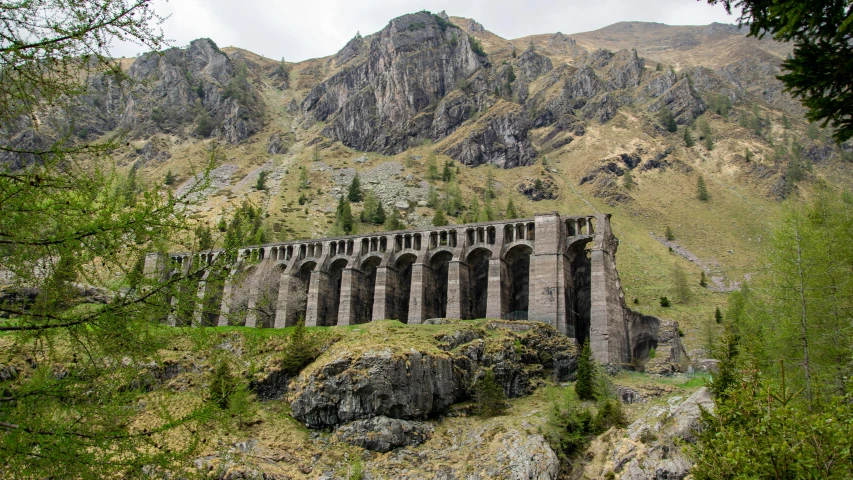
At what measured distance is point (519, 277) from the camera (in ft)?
202

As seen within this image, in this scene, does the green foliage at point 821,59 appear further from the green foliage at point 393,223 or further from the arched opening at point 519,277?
the green foliage at point 393,223

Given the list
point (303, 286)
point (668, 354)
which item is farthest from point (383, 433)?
point (303, 286)

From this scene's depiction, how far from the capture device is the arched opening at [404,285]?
63731mm

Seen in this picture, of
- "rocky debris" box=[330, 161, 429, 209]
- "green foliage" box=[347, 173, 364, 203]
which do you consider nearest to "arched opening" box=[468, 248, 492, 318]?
"rocky debris" box=[330, 161, 429, 209]

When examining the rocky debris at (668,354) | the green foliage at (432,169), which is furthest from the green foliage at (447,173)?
the rocky debris at (668,354)

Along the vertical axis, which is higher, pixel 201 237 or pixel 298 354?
pixel 201 237

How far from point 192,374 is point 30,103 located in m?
38.4

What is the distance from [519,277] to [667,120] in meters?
110

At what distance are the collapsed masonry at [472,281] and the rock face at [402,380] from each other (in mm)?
9304

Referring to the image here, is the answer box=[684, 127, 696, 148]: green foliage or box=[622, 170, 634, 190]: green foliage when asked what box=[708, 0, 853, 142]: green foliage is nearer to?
box=[622, 170, 634, 190]: green foliage

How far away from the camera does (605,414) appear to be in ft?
113

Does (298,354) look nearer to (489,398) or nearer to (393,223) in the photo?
(489,398)

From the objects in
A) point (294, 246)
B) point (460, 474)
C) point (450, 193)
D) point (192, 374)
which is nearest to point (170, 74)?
point (450, 193)

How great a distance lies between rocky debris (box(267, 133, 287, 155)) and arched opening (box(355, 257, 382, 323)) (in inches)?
3948
